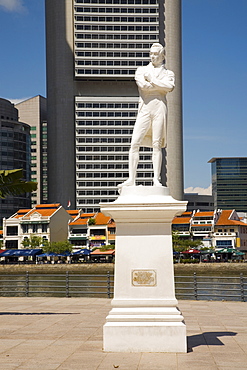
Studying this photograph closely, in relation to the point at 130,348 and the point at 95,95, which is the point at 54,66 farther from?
the point at 130,348

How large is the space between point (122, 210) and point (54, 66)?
135 m

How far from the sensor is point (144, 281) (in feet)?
36.6

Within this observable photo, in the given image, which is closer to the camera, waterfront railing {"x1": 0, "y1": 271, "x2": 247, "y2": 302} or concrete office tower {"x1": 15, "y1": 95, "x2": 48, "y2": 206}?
waterfront railing {"x1": 0, "y1": 271, "x2": 247, "y2": 302}

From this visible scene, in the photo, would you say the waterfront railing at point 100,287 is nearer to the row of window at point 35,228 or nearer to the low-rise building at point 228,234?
the row of window at point 35,228

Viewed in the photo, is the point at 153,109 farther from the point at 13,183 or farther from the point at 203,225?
the point at 203,225

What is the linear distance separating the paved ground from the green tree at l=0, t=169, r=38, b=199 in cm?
372

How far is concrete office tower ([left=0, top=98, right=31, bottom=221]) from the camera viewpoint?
128m

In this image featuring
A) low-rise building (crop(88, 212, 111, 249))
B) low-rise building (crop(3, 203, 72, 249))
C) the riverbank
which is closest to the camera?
the riverbank

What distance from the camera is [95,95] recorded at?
5507 inches

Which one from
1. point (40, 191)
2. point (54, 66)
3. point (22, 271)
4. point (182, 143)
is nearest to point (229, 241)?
point (22, 271)

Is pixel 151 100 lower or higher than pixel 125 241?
higher

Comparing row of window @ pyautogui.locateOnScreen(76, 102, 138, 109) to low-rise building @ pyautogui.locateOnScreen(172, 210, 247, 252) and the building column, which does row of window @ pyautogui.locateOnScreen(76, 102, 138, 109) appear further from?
low-rise building @ pyautogui.locateOnScreen(172, 210, 247, 252)

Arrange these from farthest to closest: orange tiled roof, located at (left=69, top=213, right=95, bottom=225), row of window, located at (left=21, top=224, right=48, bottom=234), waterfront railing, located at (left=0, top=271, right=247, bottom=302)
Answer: orange tiled roof, located at (left=69, top=213, right=95, bottom=225) < row of window, located at (left=21, top=224, right=48, bottom=234) < waterfront railing, located at (left=0, top=271, right=247, bottom=302)

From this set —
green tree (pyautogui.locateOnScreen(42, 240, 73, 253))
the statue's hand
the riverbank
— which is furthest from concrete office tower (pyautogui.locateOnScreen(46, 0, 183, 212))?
the statue's hand
